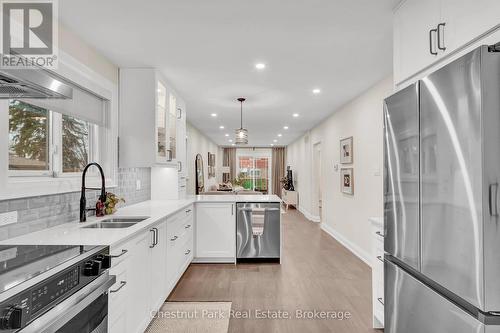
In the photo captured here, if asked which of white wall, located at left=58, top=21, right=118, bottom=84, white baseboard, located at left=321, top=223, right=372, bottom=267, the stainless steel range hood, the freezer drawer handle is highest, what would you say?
white wall, located at left=58, top=21, right=118, bottom=84

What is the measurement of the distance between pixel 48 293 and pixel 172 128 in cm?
312

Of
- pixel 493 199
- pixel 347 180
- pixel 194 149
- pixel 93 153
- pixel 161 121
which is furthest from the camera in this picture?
pixel 194 149

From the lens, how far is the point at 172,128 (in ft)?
13.7

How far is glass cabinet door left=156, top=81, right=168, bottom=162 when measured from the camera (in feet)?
11.8

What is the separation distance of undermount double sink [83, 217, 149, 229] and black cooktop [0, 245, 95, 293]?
2.37 feet

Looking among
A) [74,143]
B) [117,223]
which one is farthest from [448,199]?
[74,143]

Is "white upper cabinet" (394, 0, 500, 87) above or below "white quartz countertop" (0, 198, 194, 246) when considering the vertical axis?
above

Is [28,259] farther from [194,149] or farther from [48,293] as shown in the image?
[194,149]

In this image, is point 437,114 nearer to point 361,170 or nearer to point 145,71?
point 145,71

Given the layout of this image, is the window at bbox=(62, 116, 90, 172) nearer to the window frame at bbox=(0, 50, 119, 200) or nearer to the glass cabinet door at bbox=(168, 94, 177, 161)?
the window frame at bbox=(0, 50, 119, 200)

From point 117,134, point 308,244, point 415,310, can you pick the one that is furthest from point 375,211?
point 117,134

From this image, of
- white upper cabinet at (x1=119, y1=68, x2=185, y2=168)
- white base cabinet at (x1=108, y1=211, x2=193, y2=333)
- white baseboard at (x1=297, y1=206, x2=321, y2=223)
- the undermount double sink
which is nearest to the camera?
white base cabinet at (x1=108, y1=211, x2=193, y2=333)

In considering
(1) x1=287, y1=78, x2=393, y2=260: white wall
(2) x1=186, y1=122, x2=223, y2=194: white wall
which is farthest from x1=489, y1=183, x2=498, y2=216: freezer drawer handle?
(2) x1=186, y1=122, x2=223, y2=194: white wall

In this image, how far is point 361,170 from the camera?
4.66m
